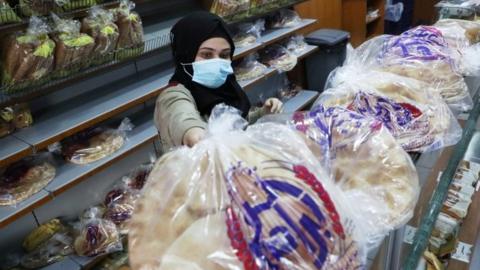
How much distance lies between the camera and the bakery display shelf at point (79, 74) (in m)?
1.46

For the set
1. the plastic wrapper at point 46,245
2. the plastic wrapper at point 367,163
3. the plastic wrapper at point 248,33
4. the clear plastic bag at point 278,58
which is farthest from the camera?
the clear plastic bag at point 278,58

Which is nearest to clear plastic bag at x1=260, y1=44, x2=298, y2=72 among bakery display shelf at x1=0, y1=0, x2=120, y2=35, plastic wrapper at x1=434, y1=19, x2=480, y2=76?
bakery display shelf at x1=0, y1=0, x2=120, y2=35

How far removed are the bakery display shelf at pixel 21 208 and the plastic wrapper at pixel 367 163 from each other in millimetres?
1276

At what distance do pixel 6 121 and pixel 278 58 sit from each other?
6.66 ft

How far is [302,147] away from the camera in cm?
56

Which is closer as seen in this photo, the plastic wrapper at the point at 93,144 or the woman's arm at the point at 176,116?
the woman's arm at the point at 176,116

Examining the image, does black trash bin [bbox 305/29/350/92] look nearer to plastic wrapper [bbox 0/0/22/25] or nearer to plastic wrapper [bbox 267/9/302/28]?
plastic wrapper [bbox 267/9/302/28]

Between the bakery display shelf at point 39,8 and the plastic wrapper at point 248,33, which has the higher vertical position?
the bakery display shelf at point 39,8

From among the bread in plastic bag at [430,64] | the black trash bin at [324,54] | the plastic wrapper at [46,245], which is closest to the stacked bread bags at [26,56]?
the plastic wrapper at [46,245]

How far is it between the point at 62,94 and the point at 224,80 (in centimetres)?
96

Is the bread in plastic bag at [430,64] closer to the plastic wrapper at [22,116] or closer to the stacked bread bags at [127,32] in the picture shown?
the stacked bread bags at [127,32]

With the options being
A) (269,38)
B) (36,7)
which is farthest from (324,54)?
(36,7)

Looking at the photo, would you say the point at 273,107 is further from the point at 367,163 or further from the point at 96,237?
the point at 96,237

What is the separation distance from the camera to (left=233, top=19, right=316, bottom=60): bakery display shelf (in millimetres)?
2506
